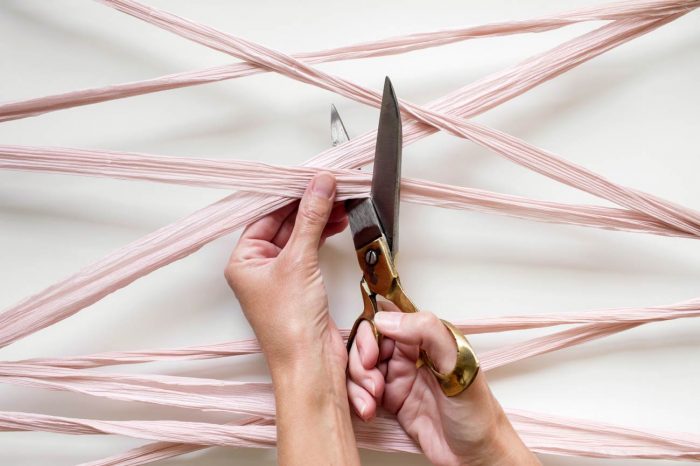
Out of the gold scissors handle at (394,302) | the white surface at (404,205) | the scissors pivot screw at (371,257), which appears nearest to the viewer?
the gold scissors handle at (394,302)

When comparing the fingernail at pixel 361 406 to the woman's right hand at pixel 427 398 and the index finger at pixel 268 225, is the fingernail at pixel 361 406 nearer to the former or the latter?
the woman's right hand at pixel 427 398

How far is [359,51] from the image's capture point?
87 centimetres

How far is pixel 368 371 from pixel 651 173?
63cm

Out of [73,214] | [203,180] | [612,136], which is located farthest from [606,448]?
[73,214]

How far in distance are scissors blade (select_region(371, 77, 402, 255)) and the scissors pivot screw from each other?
0.03 metres

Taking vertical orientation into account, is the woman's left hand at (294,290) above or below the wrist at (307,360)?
above

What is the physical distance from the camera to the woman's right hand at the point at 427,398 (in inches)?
27.5

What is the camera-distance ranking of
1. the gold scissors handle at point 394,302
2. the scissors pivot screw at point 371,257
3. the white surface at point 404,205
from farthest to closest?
the white surface at point 404,205 → the scissors pivot screw at point 371,257 → the gold scissors handle at point 394,302

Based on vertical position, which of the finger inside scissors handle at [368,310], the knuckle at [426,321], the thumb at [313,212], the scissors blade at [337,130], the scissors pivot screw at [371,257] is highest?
the scissors blade at [337,130]

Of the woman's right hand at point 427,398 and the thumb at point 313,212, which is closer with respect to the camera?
the woman's right hand at point 427,398

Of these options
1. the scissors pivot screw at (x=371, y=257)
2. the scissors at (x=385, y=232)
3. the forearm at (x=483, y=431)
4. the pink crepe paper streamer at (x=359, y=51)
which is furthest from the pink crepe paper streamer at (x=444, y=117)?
the forearm at (x=483, y=431)

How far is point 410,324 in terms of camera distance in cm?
70

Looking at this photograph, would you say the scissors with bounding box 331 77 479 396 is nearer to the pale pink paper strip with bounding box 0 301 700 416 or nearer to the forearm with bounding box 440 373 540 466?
the forearm with bounding box 440 373 540 466

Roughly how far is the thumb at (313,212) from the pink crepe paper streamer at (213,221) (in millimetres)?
48
